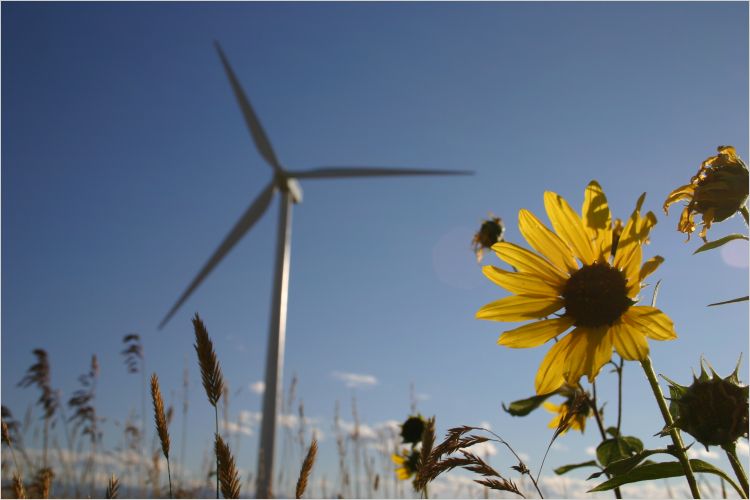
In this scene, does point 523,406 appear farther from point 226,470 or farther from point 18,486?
point 18,486

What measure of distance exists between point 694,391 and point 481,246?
8.13 ft

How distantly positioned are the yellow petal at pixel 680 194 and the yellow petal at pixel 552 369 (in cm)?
54

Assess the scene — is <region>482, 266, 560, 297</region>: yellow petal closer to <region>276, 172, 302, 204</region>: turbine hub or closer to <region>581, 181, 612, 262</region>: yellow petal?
<region>581, 181, 612, 262</region>: yellow petal

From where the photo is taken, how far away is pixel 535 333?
1.88 m

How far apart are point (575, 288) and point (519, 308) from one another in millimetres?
185

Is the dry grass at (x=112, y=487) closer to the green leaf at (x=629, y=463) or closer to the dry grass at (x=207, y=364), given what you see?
the dry grass at (x=207, y=364)

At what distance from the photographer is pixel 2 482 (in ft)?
18.5

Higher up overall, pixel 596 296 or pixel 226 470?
pixel 596 296

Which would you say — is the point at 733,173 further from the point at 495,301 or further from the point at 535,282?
the point at 495,301

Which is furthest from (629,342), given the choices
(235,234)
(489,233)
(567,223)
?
(235,234)

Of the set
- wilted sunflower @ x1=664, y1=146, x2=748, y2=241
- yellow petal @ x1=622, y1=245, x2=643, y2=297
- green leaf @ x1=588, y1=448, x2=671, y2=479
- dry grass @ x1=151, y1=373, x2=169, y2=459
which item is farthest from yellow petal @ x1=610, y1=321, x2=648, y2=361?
dry grass @ x1=151, y1=373, x2=169, y2=459

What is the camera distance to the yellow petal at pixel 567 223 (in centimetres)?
190

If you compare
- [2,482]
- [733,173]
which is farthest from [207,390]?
[2,482]

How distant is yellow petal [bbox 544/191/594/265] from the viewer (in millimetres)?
1900
